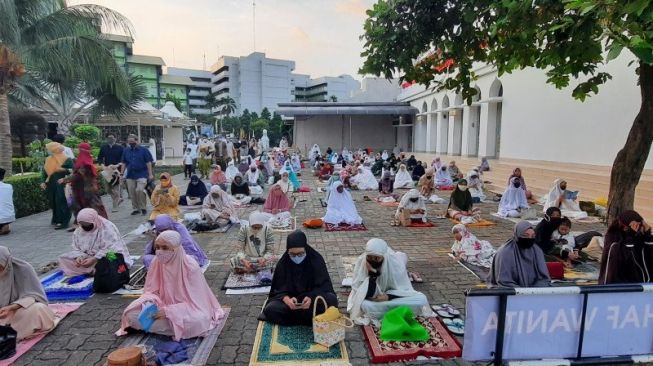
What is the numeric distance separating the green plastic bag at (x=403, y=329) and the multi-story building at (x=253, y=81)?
2857 inches

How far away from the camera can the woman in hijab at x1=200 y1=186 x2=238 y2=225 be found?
26.9 feet

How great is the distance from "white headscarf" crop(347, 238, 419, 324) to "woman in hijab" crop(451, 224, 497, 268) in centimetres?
209

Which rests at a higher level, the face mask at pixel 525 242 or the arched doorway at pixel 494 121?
the arched doorway at pixel 494 121

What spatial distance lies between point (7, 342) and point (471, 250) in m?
5.34

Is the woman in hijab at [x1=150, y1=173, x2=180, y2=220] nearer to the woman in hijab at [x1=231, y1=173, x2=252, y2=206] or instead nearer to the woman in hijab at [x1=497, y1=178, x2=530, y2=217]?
the woman in hijab at [x1=231, y1=173, x2=252, y2=206]

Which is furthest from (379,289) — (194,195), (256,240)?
(194,195)

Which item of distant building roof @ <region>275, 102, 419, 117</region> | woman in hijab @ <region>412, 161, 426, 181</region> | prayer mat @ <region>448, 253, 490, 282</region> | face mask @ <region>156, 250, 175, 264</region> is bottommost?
prayer mat @ <region>448, 253, 490, 282</region>

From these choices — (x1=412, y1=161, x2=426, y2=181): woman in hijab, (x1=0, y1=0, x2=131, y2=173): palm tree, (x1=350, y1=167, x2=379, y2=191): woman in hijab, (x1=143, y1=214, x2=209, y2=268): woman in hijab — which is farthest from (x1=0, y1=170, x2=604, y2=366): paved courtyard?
(x1=412, y1=161, x2=426, y2=181): woman in hijab

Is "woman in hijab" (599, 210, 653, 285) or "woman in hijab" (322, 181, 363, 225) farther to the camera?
"woman in hijab" (322, 181, 363, 225)

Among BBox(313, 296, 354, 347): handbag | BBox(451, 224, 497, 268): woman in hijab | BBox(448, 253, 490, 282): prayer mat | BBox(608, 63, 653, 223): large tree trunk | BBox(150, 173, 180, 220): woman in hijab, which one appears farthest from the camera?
BBox(150, 173, 180, 220): woman in hijab

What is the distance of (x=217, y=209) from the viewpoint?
840 centimetres

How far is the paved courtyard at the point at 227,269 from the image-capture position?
3451 millimetres

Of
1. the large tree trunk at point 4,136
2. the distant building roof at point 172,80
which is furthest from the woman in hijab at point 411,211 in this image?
the distant building roof at point 172,80

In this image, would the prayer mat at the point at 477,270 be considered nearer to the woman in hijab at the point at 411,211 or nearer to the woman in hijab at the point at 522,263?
the woman in hijab at the point at 522,263
